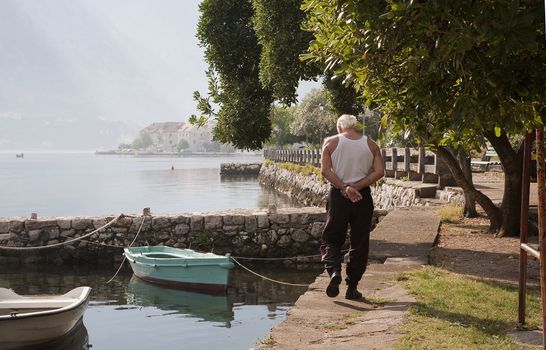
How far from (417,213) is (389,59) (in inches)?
413

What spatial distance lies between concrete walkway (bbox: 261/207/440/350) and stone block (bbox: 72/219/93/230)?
32.3 ft

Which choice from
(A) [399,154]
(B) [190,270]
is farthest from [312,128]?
(B) [190,270]

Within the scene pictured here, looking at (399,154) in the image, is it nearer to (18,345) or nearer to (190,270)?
(190,270)

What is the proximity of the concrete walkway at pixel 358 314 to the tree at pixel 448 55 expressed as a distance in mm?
1850

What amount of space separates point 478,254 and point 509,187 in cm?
259

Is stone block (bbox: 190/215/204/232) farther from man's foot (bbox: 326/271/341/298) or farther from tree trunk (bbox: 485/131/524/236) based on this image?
man's foot (bbox: 326/271/341/298)

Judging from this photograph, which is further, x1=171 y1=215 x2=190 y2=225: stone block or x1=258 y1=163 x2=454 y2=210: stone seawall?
x1=258 y1=163 x2=454 y2=210: stone seawall

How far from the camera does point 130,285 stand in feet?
55.0

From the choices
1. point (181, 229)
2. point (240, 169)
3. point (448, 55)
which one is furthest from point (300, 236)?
point (240, 169)

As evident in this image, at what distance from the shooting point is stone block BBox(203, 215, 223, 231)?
716 inches

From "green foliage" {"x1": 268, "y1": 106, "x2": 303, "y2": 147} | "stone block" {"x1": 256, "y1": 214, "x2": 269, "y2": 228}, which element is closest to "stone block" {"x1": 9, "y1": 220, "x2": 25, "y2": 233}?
"stone block" {"x1": 256, "y1": 214, "x2": 269, "y2": 228}

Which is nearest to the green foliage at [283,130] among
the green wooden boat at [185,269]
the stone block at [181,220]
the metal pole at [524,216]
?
the stone block at [181,220]

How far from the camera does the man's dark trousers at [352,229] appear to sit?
7.45 m

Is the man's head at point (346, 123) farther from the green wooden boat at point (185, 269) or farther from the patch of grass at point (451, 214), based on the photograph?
the patch of grass at point (451, 214)
